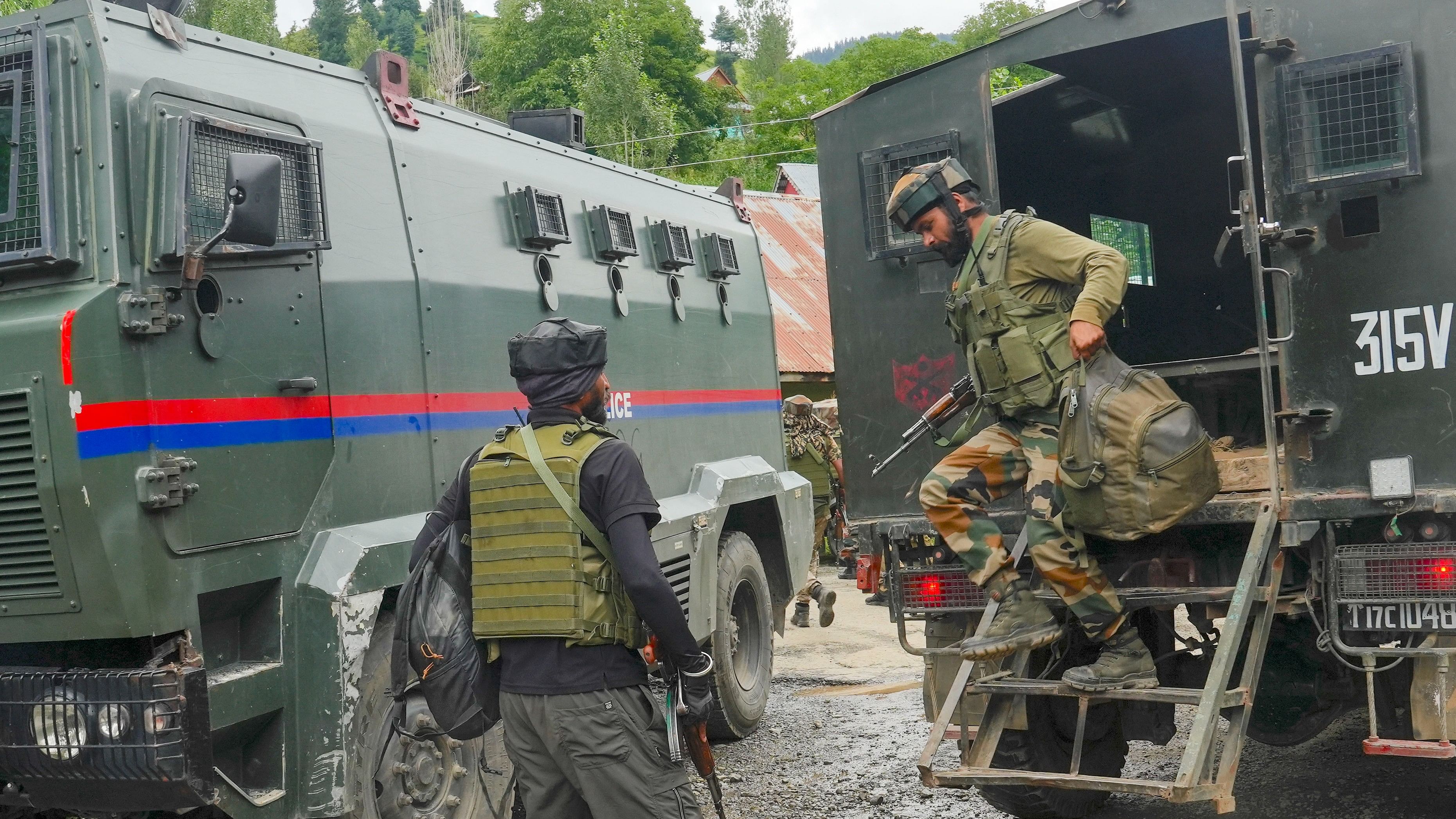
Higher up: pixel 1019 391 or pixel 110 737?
pixel 1019 391

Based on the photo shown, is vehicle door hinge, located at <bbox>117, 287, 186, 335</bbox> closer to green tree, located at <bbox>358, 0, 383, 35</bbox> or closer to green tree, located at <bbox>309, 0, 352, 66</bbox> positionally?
green tree, located at <bbox>309, 0, 352, 66</bbox>

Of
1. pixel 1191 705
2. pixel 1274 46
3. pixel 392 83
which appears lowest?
pixel 1191 705

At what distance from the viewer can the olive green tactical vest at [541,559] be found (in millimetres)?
3660

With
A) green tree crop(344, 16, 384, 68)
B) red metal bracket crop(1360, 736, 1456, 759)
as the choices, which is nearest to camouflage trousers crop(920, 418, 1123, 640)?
red metal bracket crop(1360, 736, 1456, 759)

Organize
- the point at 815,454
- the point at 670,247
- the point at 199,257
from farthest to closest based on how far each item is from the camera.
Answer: the point at 815,454 → the point at 670,247 → the point at 199,257

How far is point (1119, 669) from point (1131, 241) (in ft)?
12.1

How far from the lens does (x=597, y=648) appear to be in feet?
12.1

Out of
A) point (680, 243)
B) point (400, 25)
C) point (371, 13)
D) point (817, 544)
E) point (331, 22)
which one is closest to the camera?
point (680, 243)

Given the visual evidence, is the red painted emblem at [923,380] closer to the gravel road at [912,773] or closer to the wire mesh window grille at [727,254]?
the gravel road at [912,773]

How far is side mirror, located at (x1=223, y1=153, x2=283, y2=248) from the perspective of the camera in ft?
13.1

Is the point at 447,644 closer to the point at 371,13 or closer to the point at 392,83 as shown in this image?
the point at 392,83

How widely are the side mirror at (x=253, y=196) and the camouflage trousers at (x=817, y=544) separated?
273 inches

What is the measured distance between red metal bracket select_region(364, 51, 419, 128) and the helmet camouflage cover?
6.51ft

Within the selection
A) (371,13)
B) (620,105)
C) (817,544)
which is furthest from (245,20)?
(371,13)
